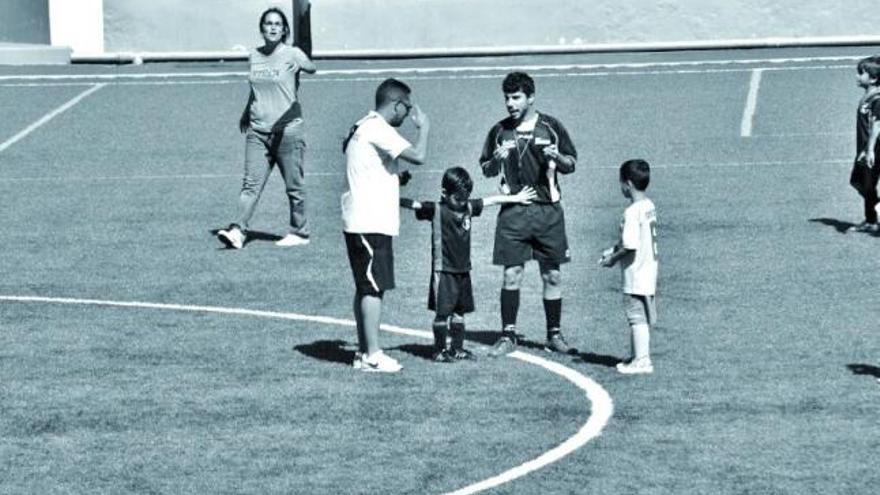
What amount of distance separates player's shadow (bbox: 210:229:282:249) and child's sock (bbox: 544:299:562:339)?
6017mm

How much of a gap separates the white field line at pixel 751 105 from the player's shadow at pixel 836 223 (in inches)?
248

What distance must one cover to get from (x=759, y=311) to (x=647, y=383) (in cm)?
295

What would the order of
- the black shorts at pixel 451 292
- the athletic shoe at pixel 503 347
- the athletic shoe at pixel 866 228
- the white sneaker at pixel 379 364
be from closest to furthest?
the white sneaker at pixel 379 364 → the black shorts at pixel 451 292 → the athletic shoe at pixel 503 347 → the athletic shoe at pixel 866 228

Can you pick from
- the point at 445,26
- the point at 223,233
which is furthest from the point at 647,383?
the point at 445,26

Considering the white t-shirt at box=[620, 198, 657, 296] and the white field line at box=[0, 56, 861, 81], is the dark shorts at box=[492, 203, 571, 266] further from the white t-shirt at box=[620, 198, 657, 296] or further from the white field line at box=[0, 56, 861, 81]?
the white field line at box=[0, 56, 861, 81]

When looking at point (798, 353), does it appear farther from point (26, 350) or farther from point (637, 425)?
point (26, 350)

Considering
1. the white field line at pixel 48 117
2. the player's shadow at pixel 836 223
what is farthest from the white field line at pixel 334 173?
the player's shadow at pixel 836 223

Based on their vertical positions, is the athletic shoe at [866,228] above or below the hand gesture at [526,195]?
below

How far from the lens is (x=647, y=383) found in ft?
48.5

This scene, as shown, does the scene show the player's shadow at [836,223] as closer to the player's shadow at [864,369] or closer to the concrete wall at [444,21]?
the player's shadow at [864,369]

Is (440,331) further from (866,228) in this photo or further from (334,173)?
(334,173)

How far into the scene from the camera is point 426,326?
1717cm

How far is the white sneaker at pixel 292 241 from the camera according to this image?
2128 cm

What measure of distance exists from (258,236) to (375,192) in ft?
23.3
